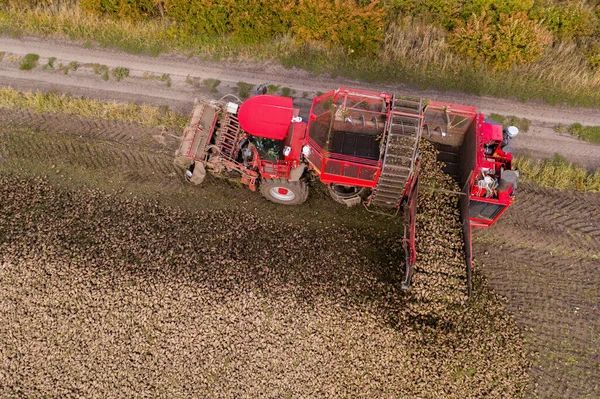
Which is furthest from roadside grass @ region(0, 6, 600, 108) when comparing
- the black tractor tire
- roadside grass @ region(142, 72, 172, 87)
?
the black tractor tire

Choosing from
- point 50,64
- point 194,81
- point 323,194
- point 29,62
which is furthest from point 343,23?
point 29,62

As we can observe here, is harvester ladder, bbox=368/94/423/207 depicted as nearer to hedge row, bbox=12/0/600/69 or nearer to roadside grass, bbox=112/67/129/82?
hedge row, bbox=12/0/600/69

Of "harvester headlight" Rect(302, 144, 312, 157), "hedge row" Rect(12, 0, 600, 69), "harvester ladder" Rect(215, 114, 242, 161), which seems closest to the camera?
"harvester headlight" Rect(302, 144, 312, 157)

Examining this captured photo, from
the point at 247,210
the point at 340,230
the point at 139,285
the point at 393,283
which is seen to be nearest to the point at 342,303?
the point at 393,283

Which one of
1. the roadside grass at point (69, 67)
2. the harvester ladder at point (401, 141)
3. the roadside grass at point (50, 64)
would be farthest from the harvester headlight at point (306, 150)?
the roadside grass at point (50, 64)

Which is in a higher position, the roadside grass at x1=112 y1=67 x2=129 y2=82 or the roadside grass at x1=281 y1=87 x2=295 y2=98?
the roadside grass at x1=281 y1=87 x2=295 y2=98

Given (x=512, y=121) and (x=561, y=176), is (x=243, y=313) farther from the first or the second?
(x=512, y=121)
